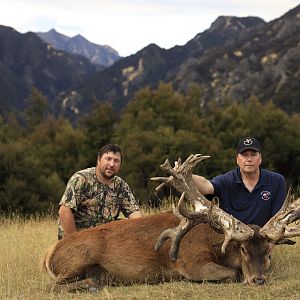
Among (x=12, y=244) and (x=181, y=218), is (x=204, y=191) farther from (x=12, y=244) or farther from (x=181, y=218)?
(x=12, y=244)

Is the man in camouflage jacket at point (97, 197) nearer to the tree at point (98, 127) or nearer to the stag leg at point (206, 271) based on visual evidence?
the stag leg at point (206, 271)

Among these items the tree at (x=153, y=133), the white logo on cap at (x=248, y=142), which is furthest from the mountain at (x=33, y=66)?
the white logo on cap at (x=248, y=142)

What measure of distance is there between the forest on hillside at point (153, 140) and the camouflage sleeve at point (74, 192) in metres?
19.9

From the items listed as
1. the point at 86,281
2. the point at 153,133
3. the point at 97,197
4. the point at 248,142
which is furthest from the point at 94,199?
the point at 153,133

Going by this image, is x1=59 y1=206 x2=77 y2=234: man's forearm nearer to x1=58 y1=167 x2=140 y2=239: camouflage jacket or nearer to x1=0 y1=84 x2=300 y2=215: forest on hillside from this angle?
x1=58 y1=167 x2=140 y2=239: camouflage jacket

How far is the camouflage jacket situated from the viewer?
823 centimetres

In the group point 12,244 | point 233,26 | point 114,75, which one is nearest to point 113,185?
point 12,244

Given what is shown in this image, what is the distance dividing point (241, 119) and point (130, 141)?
8.92 meters

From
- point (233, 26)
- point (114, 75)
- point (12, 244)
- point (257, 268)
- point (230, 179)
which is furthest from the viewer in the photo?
point (233, 26)

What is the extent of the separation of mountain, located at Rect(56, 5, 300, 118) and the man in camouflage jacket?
176 feet

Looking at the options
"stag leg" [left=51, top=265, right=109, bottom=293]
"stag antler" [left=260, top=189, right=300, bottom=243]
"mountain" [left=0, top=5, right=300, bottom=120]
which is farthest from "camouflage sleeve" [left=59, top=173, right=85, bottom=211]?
"mountain" [left=0, top=5, right=300, bottom=120]

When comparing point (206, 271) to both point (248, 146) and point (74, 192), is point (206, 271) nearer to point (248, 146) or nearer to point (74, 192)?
point (248, 146)

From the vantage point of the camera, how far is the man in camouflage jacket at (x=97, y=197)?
8.14m

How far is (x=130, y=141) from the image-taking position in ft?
121
